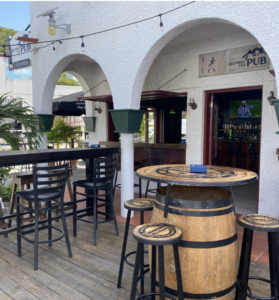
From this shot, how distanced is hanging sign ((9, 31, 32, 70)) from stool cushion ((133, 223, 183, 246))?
527 cm

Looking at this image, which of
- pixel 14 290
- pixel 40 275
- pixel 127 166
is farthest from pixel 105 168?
pixel 14 290

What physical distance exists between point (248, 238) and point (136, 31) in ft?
10.5

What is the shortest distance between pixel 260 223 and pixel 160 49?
2.87 metres

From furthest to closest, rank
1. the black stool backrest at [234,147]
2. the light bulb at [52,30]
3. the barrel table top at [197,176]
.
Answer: the black stool backrest at [234,147]
the light bulb at [52,30]
the barrel table top at [197,176]

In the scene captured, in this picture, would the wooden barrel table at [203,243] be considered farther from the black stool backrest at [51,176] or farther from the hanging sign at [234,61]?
the hanging sign at [234,61]

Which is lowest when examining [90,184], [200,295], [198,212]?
[200,295]

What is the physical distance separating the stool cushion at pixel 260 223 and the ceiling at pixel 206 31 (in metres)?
3.30

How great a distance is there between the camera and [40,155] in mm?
3281

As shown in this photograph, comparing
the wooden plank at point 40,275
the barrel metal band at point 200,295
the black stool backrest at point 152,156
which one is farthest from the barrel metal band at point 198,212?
the black stool backrest at point 152,156

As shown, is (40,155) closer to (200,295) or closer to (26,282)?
(26,282)

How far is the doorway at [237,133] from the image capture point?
17.6ft

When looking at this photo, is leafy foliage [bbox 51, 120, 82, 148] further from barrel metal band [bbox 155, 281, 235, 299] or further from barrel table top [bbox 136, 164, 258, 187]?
barrel metal band [bbox 155, 281, 235, 299]

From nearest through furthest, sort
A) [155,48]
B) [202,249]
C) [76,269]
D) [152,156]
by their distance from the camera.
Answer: [202,249]
[76,269]
[155,48]
[152,156]

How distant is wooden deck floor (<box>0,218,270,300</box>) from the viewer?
2.47 meters
